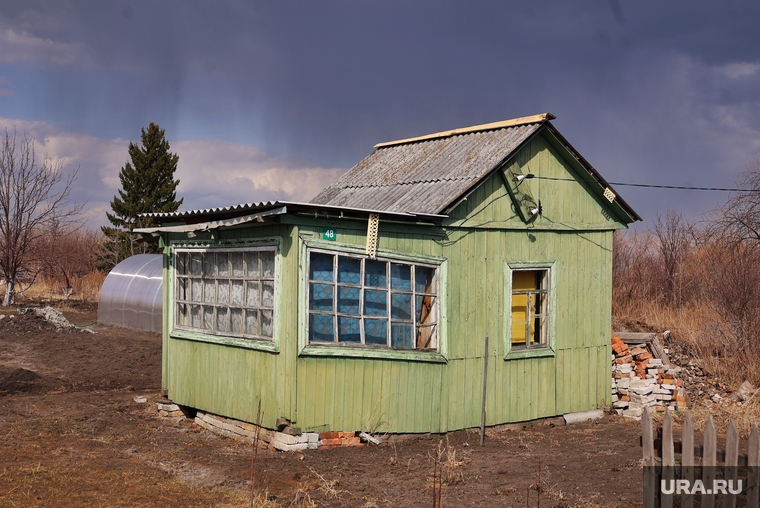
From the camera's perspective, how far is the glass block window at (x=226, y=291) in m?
9.10

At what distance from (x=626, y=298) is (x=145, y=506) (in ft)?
61.7

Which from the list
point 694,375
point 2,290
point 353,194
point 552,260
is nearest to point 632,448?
point 552,260

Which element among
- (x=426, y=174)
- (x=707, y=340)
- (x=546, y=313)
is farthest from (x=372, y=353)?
(x=707, y=340)

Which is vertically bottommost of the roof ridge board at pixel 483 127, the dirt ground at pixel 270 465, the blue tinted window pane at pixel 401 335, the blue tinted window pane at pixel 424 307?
the dirt ground at pixel 270 465

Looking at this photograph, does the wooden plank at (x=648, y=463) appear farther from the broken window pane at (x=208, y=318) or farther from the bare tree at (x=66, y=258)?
the bare tree at (x=66, y=258)

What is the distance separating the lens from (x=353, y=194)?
40.2 ft

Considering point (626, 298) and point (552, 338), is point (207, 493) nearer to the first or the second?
point (552, 338)

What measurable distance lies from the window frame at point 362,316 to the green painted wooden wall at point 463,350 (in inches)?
3.3

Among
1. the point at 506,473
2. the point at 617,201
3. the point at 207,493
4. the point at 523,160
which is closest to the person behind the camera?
the point at 207,493

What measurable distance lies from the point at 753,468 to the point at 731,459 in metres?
0.23

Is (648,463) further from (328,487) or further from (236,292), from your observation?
(236,292)

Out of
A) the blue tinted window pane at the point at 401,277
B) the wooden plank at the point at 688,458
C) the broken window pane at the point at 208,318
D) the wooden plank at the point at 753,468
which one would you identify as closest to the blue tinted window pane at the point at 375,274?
the blue tinted window pane at the point at 401,277

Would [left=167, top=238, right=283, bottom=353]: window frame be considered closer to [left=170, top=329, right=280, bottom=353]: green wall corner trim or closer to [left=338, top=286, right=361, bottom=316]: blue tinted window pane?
[left=170, top=329, right=280, bottom=353]: green wall corner trim

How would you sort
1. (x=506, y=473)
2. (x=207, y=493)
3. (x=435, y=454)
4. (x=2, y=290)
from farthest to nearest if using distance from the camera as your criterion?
1. (x=2, y=290)
2. (x=435, y=454)
3. (x=506, y=473)
4. (x=207, y=493)
